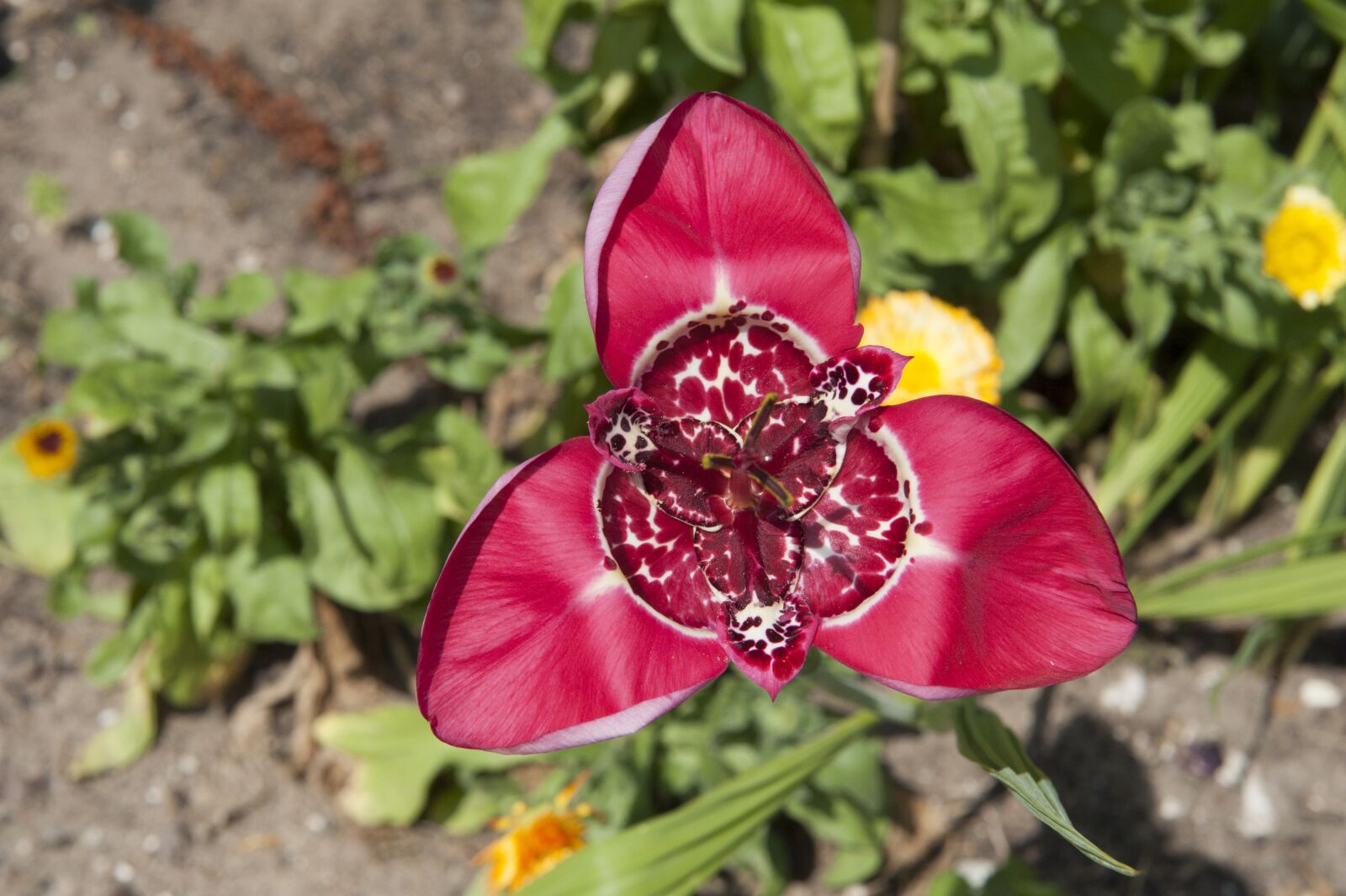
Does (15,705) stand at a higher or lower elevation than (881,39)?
lower

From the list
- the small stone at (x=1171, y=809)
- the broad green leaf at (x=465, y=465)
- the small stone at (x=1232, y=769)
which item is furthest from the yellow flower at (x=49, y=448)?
the small stone at (x=1232, y=769)

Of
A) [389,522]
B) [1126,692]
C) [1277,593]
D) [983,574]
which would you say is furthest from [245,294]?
[1126,692]

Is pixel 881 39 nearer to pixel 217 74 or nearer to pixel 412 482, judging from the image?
pixel 412 482

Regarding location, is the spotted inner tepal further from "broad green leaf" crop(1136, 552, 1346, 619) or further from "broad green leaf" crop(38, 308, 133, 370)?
"broad green leaf" crop(38, 308, 133, 370)

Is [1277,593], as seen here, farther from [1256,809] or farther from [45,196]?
[45,196]

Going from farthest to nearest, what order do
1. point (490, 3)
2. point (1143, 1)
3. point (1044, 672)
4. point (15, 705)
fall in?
point (490, 3), point (15, 705), point (1143, 1), point (1044, 672)

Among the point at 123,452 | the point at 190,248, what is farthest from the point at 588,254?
the point at 190,248

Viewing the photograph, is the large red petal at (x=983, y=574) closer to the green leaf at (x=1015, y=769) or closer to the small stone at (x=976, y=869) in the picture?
the green leaf at (x=1015, y=769)

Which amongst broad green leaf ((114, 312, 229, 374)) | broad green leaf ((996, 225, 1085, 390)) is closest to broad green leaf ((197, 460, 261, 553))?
broad green leaf ((114, 312, 229, 374))

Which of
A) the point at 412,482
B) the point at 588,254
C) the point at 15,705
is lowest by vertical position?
the point at 15,705
